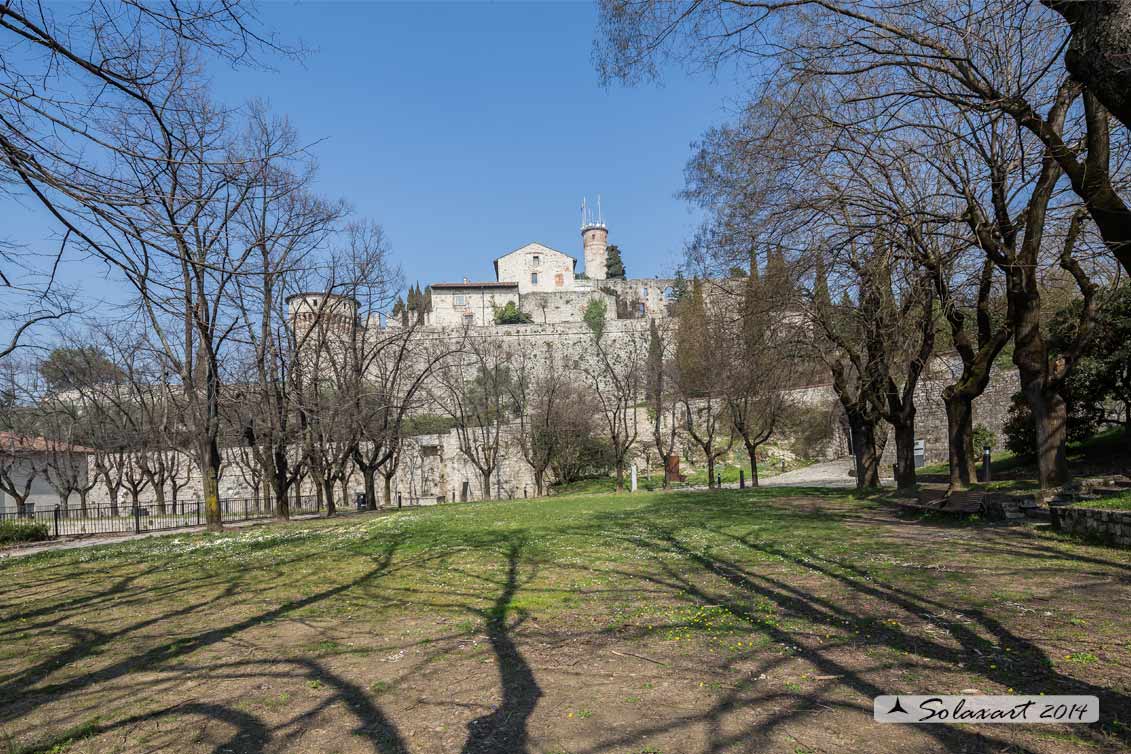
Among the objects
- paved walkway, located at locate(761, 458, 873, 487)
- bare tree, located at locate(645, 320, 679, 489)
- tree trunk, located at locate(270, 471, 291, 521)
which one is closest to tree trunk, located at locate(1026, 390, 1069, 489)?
tree trunk, located at locate(270, 471, 291, 521)

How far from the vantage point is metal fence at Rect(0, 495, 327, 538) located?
2327cm

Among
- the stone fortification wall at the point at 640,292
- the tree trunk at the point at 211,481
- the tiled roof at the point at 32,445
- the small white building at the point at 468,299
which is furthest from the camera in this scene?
the stone fortification wall at the point at 640,292

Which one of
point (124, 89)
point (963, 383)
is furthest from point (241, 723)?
point (963, 383)

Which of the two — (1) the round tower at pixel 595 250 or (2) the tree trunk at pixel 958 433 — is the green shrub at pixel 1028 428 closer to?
(2) the tree trunk at pixel 958 433

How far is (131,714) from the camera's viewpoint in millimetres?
4516

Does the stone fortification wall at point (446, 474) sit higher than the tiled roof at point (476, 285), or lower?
lower

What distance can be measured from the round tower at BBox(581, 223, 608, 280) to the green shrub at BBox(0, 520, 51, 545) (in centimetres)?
8335

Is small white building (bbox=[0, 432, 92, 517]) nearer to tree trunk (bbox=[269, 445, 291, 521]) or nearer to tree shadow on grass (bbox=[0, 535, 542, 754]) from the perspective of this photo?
tree trunk (bbox=[269, 445, 291, 521])

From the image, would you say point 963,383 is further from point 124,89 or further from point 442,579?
point 124,89

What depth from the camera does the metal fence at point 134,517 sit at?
2327 cm

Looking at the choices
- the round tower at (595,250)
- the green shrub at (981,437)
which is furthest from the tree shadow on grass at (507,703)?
the round tower at (595,250)

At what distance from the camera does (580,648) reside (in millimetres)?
5406

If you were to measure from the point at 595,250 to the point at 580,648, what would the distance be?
95704 millimetres

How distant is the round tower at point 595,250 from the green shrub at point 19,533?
83.3 metres
